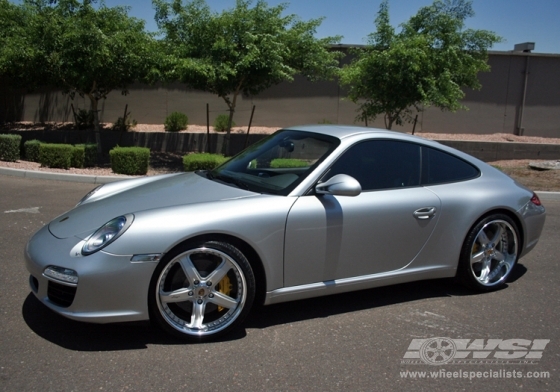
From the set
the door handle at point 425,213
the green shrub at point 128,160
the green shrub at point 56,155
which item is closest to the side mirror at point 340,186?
the door handle at point 425,213

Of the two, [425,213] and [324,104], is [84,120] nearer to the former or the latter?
[324,104]

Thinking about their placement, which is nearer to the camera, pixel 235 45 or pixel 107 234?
pixel 107 234

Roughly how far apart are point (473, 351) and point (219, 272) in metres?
1.81

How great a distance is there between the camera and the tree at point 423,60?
40.7 ft

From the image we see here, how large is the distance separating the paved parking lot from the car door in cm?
42

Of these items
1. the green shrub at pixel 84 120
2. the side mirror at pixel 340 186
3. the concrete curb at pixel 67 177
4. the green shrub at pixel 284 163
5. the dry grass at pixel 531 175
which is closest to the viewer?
the side mirror at pixel 340 186

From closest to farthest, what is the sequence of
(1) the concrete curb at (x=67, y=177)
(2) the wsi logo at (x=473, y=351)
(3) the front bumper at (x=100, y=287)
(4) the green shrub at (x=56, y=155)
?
(3) the front bumper at (x=100, y=287), (2) the wsi logo at (x=473, y=351), (1) the concrete curb at (x=67, y=177), (4) the green shrub at (x=56, y=155)

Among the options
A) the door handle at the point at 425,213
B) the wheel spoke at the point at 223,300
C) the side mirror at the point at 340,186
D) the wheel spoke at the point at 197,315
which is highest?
the side mirror at the point at 340,186

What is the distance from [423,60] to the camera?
1241 cm

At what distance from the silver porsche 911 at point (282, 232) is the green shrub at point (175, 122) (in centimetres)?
1239

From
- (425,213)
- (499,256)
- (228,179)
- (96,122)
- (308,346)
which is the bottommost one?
(308,346)

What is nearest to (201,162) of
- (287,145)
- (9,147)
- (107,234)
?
(9,147)

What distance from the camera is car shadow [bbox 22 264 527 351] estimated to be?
147 inches

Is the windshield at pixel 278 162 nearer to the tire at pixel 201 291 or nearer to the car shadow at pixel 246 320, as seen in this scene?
the tire at pixel 201 291
